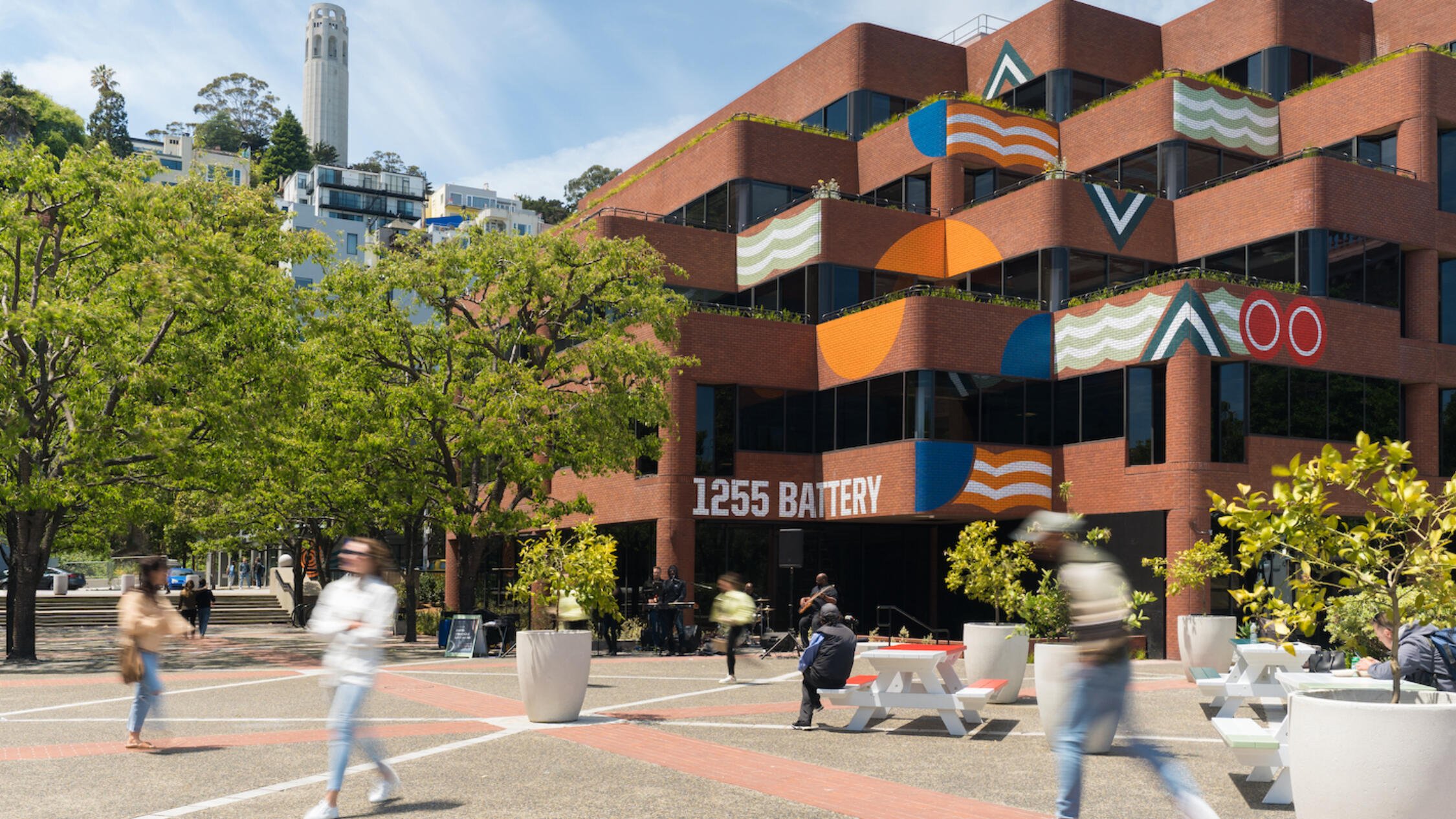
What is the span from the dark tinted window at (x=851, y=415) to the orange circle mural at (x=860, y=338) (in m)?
0.41

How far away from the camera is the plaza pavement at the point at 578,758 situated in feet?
29.1

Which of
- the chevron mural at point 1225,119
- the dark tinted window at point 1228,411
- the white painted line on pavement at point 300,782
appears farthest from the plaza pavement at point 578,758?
the chevron mural at point 1225,119

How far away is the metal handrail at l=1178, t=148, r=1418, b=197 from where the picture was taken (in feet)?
97.3

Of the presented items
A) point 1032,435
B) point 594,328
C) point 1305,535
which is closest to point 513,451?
point 594,328

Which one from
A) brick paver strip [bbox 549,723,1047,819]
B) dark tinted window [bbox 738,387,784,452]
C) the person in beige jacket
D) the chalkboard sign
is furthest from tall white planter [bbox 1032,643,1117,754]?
dark tinted window [bbox 738,387,784,452]

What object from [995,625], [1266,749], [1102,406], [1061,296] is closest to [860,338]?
[1061,296]

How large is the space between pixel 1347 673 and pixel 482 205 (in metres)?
124

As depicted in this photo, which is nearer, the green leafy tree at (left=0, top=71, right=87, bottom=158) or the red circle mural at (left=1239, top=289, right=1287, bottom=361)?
the red circle mural at (left=1239, top=289, right=1287, bottom=361)

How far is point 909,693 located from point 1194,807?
6696 mm

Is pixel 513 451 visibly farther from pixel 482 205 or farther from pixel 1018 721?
pixel 482 205

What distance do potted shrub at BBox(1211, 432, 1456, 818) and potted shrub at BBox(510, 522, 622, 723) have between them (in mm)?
7768

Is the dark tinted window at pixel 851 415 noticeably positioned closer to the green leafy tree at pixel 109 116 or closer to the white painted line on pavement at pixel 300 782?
the white painted line on pavement at pixel 300 782

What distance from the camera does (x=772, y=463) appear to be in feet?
106

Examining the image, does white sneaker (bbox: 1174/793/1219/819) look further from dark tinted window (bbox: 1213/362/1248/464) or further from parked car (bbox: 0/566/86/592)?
parked car (bbox: 0/566/86/592)
